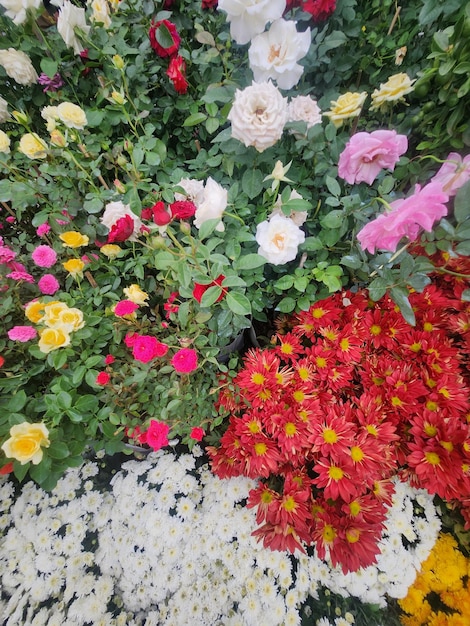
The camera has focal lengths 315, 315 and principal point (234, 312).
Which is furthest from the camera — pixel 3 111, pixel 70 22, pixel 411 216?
pixel 3 111

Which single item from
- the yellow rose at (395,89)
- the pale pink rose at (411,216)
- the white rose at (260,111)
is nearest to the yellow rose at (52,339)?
the white rose at (260,111)

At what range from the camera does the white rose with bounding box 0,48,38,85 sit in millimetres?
875

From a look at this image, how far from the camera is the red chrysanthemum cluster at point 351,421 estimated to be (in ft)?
2.64

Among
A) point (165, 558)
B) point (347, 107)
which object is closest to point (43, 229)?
point (347, 107)

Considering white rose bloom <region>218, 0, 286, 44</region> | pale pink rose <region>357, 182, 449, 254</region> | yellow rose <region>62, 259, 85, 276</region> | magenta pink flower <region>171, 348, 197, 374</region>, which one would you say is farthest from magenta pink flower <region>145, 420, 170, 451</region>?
white rose bloom <region>218, 0, 286, 44</region>

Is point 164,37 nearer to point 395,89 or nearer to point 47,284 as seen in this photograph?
point 395,89

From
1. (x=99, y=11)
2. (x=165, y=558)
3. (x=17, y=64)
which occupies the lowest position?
(x=165, y=558)

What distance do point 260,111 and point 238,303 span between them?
16.6 inches

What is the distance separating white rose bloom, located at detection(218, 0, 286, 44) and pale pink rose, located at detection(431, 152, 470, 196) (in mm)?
477

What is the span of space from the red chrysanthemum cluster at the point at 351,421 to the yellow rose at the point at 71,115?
814 millimetres

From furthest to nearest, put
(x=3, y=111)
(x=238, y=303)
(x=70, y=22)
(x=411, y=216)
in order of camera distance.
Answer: (x=3, y=111) → (x=70, y=22) → (x=238, y=303) → (x=411, y=216)

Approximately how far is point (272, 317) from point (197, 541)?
0.85 metres

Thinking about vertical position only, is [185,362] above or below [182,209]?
below

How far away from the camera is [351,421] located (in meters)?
0.88
